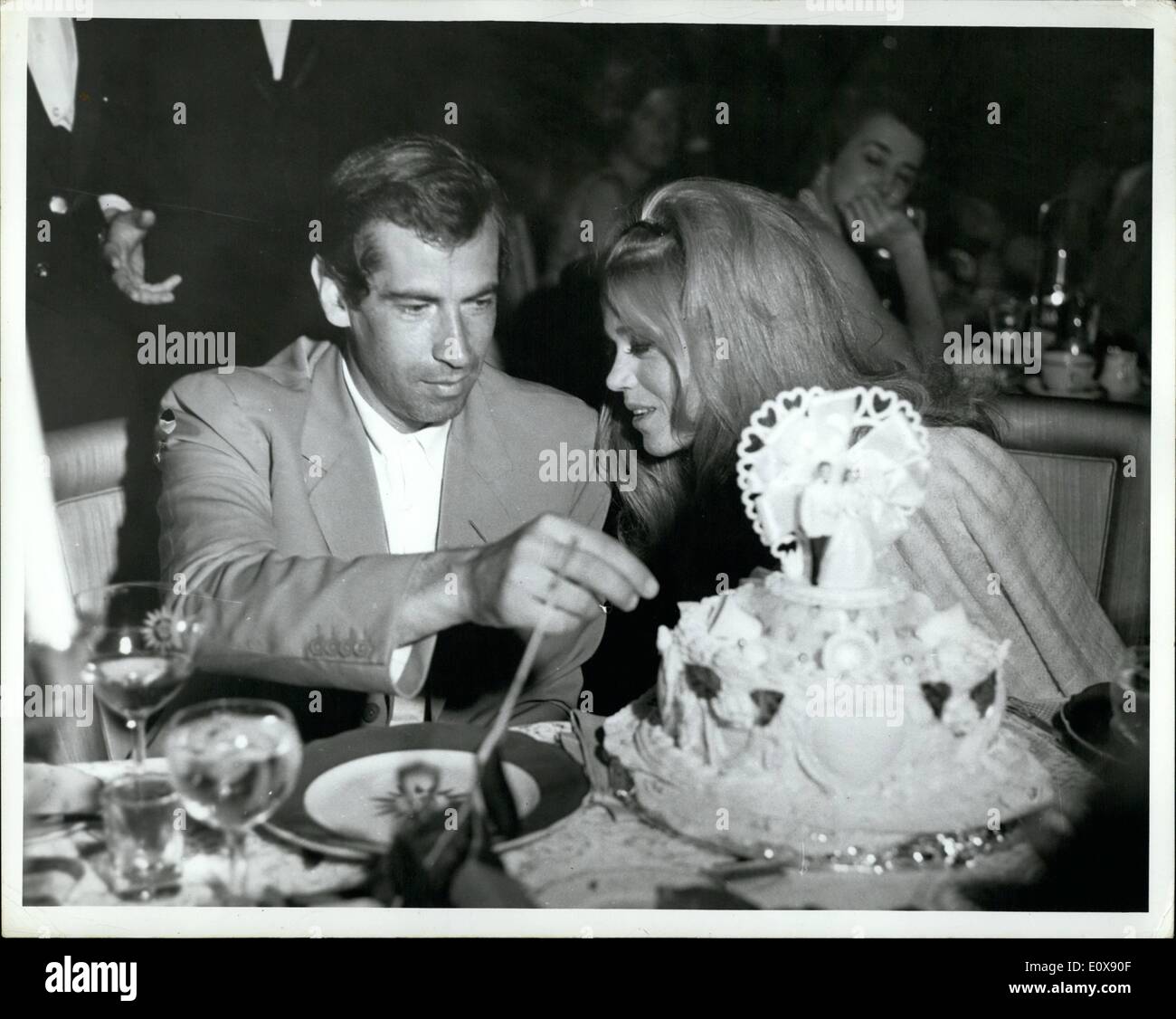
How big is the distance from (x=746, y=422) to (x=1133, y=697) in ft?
2.49

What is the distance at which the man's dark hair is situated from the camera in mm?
1852

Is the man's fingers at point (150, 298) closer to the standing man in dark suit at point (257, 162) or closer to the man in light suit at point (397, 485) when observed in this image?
the standing man in dark suit at point (257, 162)

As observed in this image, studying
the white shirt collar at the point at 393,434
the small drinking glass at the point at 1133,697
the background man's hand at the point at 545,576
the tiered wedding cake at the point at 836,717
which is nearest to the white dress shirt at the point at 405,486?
the white shirt collar at the point at 393,434

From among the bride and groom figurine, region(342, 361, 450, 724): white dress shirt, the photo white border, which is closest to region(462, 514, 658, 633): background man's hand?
region(342, 361, 450, 724): white dress shirt

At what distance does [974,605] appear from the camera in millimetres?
1846

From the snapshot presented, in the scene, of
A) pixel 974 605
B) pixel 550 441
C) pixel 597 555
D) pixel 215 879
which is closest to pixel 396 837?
pixel 215 879

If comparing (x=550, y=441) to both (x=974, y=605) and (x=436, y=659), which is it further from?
(x=974, y=605)

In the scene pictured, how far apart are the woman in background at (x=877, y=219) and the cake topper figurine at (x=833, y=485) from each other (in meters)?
0.16

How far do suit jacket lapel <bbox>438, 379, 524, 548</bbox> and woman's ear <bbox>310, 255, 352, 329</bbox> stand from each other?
234mm

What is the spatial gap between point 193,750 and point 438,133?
101cm

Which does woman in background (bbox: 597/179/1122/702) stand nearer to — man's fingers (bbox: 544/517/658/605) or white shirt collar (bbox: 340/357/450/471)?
man's fingers (bbox: 544/517/658/605)

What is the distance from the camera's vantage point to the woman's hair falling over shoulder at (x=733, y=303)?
1.85 metres

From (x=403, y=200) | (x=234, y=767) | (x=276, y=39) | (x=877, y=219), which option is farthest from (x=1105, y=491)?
(x=276, y=39)

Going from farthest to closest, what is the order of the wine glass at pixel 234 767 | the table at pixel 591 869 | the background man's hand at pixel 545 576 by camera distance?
the background man's hand at pixel 545 576 → the table at pixel 591 869 → the wine glass at pixel 234 767
